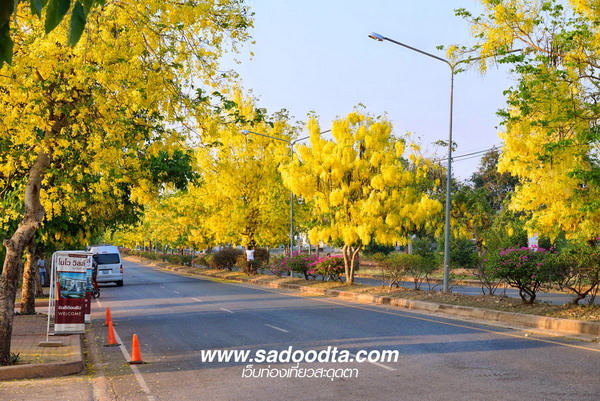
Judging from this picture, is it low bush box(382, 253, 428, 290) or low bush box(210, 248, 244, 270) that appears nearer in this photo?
low bush box(382, 253, 428, 290)

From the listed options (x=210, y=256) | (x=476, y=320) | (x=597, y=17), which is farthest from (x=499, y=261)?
(x=210, y=256)

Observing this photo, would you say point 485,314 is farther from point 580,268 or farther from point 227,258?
point 227,258

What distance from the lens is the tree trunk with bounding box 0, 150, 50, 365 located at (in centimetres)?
1121

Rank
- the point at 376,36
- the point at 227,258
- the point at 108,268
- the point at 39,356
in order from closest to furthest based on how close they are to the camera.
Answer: the point at 39,356 < the point at 376,36 < the point at 108,268 < the point at 227,258

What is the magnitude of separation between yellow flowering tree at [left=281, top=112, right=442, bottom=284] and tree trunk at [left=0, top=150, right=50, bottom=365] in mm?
18658

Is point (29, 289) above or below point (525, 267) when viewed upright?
below

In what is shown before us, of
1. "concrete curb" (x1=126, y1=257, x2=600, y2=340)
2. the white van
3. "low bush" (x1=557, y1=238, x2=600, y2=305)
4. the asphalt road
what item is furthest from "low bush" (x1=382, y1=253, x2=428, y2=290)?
the white van

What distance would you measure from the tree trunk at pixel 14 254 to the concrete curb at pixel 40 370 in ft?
1.71

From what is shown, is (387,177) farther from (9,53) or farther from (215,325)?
(9,53)

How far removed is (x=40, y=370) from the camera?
10.8m

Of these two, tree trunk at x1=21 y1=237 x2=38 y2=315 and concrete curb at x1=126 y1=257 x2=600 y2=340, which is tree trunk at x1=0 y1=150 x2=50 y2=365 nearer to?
tree trunk at x1=21 y1=237 x2=38 y2=315

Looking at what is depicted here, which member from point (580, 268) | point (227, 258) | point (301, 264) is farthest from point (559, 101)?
point (227, 258)

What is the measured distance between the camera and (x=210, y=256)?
2148 inches

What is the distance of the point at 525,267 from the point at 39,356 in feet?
39.4
